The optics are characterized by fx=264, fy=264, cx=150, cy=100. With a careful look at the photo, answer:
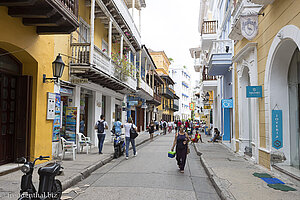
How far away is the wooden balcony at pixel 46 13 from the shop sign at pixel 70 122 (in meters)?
3.90

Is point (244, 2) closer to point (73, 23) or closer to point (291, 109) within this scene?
point (291, 109)

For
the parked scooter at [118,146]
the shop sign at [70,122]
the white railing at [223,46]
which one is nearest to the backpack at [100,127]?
the parked scooter at [118,146]

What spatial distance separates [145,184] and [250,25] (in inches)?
247

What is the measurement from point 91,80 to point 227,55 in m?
7.28

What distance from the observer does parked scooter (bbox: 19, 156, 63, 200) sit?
437cm

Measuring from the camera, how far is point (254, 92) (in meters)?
8.88

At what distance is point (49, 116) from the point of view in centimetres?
920

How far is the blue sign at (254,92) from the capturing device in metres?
8.84

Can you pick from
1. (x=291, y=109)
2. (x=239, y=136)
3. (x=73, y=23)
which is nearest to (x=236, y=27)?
(x=291, y=109)

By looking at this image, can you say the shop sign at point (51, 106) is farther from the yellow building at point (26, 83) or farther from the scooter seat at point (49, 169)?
the scooter seat at point (49, 169)

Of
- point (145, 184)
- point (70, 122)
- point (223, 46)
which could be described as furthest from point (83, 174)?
point (223, 46)

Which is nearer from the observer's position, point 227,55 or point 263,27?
point 263,27

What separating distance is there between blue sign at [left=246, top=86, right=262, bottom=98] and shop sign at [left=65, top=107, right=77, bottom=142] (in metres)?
7.00

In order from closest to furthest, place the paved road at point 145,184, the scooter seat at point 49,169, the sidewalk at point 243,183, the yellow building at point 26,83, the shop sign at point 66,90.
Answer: the scooter seat at point 49,169
the sidewalk at point 243,183
the paved road at point 145,184
the yellow building at point 26,83
the shop sign at point 66,90
